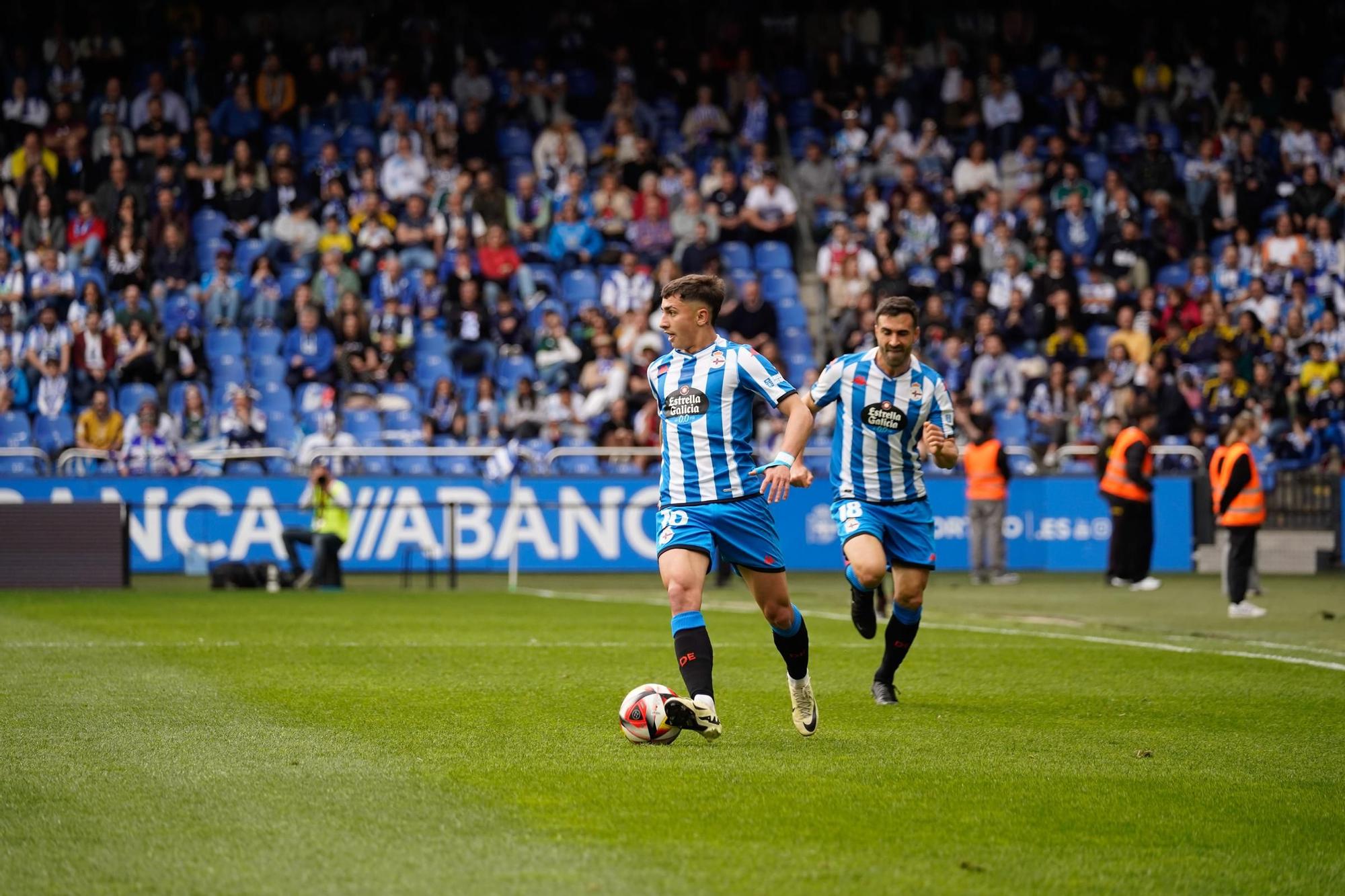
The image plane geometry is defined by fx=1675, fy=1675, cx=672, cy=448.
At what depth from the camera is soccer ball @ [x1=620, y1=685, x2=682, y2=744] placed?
739 centimetres

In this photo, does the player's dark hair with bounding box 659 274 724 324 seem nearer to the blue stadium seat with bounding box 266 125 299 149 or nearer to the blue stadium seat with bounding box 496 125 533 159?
the blue stadium seat with bounding box 496 125 533 159

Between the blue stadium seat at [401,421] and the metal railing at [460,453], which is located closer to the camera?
the metal railing at [460,453]

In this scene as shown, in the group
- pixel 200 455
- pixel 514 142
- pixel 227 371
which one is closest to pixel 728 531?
pixel 200 455

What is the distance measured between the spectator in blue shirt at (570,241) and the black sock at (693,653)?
18.5 metres

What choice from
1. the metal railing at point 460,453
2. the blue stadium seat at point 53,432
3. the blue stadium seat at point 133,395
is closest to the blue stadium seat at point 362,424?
the metal railing at point 460,453

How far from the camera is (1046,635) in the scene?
1389 cm

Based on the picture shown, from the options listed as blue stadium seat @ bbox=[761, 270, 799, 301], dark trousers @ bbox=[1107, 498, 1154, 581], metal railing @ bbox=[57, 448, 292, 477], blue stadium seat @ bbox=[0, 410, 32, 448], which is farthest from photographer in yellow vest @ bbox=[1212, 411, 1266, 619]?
blue stadium seat @ bbox=[0, 410, 32, 448]

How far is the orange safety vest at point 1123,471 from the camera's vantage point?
798 inches

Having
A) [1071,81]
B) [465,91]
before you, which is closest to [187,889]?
[465,91]

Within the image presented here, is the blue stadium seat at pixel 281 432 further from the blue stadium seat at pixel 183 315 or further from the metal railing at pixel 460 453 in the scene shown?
the blue stadium seat at pixel 183 315

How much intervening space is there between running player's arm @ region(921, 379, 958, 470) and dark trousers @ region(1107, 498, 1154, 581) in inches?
444

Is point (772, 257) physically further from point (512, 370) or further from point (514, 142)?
point (514, 142)

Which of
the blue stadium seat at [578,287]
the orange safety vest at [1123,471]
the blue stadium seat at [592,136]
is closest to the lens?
the orange safety vest at [1123,471]

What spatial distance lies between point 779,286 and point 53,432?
1079 centimetres
